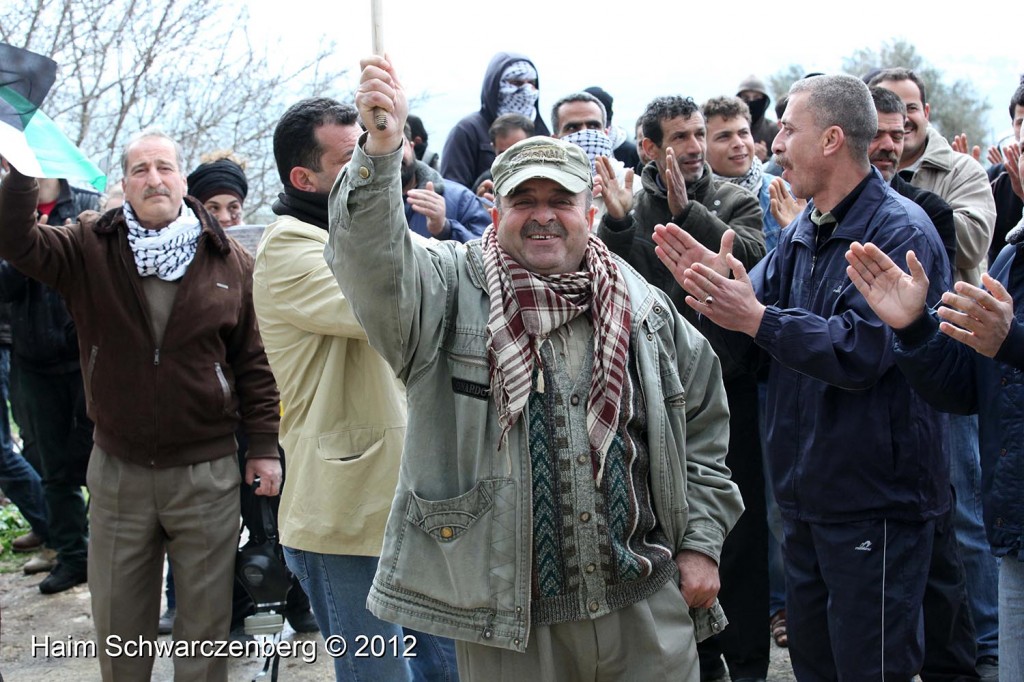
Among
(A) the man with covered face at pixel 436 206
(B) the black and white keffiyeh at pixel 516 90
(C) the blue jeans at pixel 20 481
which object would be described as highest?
(B) the black and white keffiyeh at pixel 516 90

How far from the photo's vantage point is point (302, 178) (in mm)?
3996

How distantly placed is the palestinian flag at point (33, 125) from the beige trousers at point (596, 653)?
2.37 metres

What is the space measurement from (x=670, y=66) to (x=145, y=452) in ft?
182

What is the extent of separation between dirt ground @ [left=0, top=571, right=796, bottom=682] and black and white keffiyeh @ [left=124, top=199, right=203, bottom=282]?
6.57 ft

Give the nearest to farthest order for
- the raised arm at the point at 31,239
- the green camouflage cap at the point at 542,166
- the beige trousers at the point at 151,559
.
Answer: the green camouflage cap at the point at 542,166 < the raised arm at the point at 31,239 < the beige trousers at the point at 151,559

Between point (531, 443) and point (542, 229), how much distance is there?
62cm

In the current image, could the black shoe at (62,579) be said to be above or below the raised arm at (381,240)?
below

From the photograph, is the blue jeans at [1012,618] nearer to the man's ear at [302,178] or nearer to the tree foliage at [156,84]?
the man's ear at [302,178]

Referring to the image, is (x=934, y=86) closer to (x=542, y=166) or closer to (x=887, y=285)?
(x=887, y=285)

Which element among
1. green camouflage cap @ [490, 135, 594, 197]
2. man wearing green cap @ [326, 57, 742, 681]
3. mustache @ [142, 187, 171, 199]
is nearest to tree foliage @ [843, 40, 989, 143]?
mustache @ [142, 187, 171, 199]

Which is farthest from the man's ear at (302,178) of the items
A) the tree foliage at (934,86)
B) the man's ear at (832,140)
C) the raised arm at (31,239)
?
the tree foliage at (934,86)

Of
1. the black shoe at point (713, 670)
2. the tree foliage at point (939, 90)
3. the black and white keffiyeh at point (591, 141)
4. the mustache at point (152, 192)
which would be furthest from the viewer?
the tree foliage at point (939, 90)

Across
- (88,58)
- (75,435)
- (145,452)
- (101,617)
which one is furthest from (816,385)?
(88,58)

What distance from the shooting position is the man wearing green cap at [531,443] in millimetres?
2938
